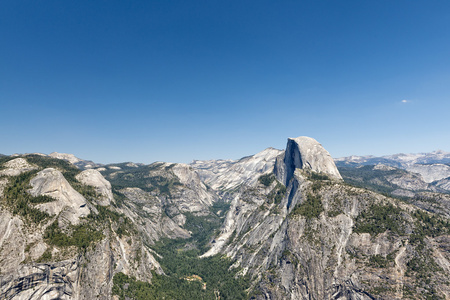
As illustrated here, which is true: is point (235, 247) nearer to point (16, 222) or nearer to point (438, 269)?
point (438, 269)

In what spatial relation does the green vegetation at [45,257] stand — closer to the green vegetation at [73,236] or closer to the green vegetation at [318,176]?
the green vegetation at [73,236]

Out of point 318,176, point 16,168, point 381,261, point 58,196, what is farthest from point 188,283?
point 318,176

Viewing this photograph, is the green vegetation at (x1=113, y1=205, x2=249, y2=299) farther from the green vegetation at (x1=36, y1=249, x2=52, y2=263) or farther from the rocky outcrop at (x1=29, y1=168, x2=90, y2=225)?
the rocky outcrop at (x1=29, y1=168, x2=90, y2=225)

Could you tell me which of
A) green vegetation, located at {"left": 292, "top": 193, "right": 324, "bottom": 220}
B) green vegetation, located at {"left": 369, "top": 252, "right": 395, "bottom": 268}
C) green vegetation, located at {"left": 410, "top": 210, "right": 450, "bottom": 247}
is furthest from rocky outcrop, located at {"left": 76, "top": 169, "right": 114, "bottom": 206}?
green vegetation, located at {"left": 410, "top": 210, "right": 450, "bottom": 247}

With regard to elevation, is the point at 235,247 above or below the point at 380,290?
below

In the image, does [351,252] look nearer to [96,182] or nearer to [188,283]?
[188,283]

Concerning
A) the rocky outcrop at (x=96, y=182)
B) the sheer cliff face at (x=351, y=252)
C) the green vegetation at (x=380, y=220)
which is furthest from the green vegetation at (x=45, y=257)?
the green vegetation at (x=380, y=220)

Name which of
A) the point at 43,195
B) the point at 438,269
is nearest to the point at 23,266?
the point at 43,195
